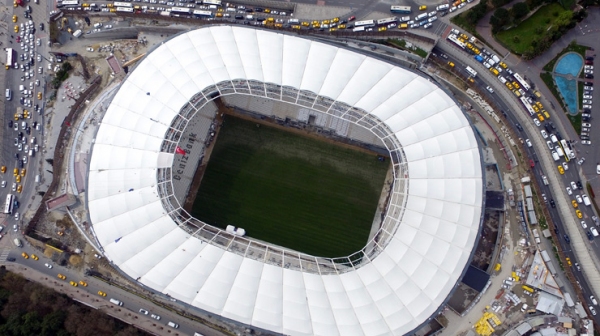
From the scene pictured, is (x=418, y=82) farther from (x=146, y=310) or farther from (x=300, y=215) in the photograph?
(x=146, y=310)

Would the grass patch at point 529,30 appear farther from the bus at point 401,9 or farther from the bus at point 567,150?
the bus at point 567,150

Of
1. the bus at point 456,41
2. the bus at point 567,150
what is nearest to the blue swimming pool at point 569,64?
the bus at point 567,150

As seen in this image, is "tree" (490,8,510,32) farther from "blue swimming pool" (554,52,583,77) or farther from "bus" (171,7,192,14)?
"bus" (171,7,192,14)

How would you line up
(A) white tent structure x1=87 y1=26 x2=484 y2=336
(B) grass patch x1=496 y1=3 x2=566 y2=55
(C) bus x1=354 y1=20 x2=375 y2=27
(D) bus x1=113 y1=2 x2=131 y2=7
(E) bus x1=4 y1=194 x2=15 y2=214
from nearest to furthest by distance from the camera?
1. (A) white tent structure x1=87 y1=26 x2=484 y2=336
2. (B) grass patch x1=496 y1=3 x2=566 y2=55
3. (E) bus x1=4 y1=194 x2=15 y2=214
4. (C) bus x1=354 y1=20 x2=375 y2=27
5. (D) bus x1=113 y1=2 x2=131 y2=7

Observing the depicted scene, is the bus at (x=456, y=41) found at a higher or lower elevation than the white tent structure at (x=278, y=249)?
higher

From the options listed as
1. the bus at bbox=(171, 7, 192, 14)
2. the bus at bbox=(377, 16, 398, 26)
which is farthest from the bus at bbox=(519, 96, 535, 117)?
the bus at bbox=(171, 7, 192, 14)

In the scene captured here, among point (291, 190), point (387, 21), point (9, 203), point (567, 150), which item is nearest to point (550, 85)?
point (567, 150)
